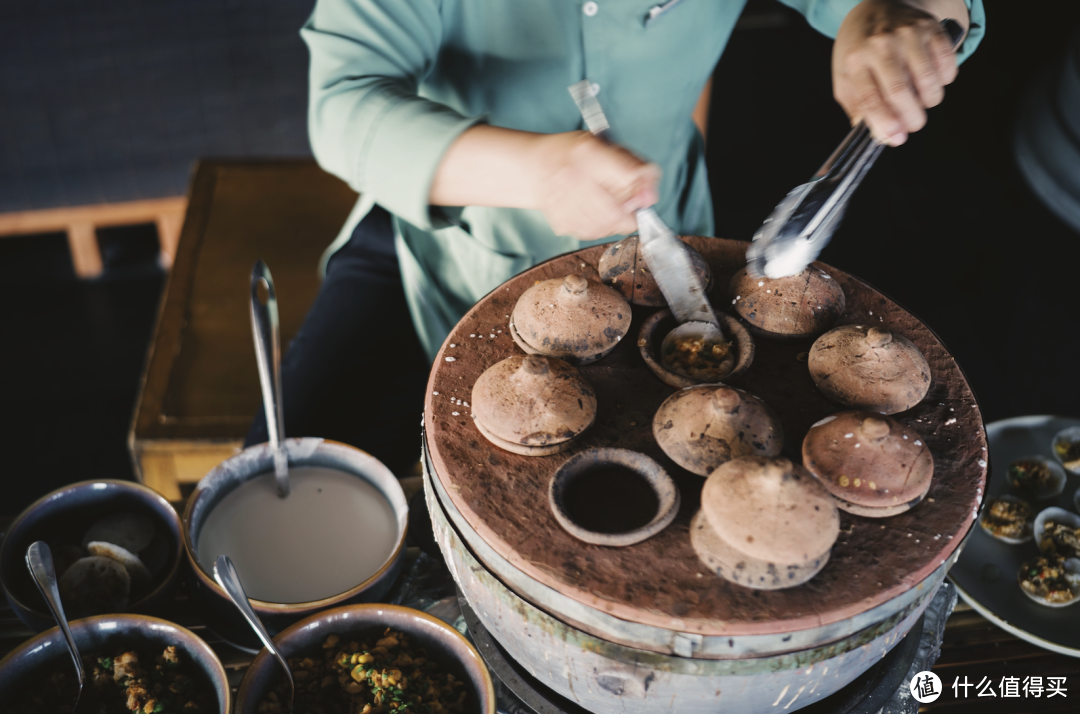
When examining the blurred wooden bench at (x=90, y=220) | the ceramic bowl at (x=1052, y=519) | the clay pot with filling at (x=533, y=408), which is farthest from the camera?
the blurred wooden bench at (x=90, y=220)

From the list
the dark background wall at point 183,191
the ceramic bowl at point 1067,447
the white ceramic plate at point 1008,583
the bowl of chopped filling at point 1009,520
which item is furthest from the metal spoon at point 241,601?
the dark background wall at point 183,191

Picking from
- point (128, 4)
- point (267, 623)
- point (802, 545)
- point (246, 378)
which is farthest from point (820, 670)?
point (128, 4)

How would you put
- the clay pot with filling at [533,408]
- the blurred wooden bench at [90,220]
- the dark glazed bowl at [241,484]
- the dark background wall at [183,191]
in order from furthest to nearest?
the blurred wooden bench at [90,220] < the dark background wall at [183,191] < the dark glazed bowl at [241,484] < the clay pot with filling at [533,408]

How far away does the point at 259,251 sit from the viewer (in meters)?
2.01

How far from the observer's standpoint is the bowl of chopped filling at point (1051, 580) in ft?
3.17

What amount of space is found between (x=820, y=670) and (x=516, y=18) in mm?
928

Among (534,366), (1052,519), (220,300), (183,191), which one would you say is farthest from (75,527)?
(183,191)

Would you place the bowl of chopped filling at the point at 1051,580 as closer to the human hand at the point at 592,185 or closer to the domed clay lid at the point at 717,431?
the domed clay lid at the point at 717,431

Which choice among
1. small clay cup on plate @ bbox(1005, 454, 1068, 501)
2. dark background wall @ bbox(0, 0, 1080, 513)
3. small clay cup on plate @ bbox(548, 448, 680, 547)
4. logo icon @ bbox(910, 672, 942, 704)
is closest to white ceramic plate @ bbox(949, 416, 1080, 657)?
small clay cup on plate @ bbox(1005, 454, 1068, 501)

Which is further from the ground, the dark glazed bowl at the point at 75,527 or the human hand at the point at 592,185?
the human hand at the point at 592,185

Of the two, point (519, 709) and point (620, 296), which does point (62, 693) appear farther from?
point (620, 296)

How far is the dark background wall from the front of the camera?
2301 millimetres

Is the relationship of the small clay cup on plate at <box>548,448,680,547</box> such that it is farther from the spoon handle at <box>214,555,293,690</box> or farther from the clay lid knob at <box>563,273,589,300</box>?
the spoon handle at <box>214,555,293,690</box>

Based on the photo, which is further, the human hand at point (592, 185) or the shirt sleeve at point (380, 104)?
the shirt sleeve at point (380, 104)
